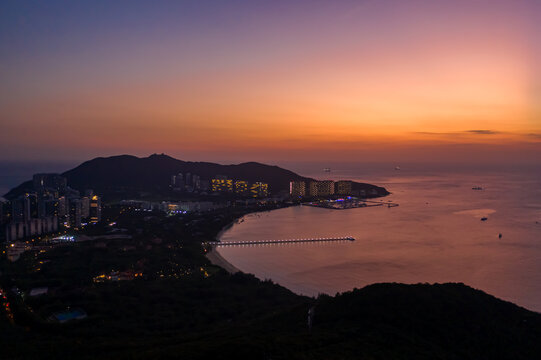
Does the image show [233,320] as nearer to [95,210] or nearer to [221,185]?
[95,210]

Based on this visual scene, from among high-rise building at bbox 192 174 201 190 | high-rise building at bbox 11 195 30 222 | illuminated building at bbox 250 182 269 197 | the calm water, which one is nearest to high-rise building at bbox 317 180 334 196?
illuminated building at bbox 250 182 269 197

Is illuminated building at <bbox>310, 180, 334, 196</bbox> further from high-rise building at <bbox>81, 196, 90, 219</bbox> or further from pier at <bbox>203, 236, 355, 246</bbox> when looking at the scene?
high-rise building at <bbox>81, 196, 90, 219</bbox>

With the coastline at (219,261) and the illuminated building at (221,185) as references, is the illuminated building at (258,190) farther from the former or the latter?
the coastline at (219,261)

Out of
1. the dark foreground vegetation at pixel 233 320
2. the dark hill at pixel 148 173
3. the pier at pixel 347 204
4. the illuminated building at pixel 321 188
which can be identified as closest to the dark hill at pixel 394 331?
the dark foreground vegetation at pixel 233 320

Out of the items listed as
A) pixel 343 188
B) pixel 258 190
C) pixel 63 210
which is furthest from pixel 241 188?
pixel 63 210

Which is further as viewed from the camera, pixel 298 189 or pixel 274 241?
pixel 298 189

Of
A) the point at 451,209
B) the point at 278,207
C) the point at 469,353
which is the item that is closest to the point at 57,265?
the point at 469,353

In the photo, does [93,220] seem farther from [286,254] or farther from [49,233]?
[286,254]
